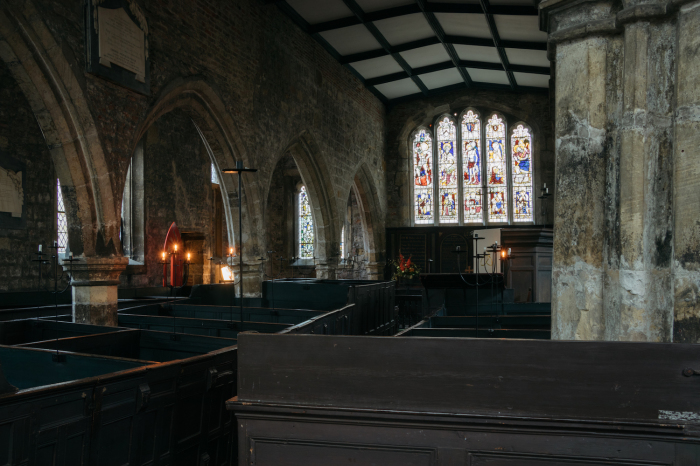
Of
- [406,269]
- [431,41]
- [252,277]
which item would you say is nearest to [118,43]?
[252,277]

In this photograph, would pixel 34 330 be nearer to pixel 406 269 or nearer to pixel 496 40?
pixel 496 40

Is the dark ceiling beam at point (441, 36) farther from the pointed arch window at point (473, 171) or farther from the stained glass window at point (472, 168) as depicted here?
the pointed arch window at point (473, 171)

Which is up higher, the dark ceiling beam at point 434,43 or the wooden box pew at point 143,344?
the dark ceiling beam at point 434,43

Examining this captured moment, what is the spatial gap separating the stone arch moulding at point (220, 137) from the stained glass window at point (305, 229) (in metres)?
6.48

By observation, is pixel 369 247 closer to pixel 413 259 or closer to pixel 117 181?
pixel 413 259

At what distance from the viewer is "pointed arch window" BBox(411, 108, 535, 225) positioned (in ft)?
45.4

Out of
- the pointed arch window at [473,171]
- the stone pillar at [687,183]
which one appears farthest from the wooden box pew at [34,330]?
the pointed arch window at [473,171]

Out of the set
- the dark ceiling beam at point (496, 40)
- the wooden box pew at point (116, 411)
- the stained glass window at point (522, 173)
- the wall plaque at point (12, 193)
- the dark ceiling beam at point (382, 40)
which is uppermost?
the dark ceiling beam at point (382, 40)

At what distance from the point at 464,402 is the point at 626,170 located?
960 millimetres

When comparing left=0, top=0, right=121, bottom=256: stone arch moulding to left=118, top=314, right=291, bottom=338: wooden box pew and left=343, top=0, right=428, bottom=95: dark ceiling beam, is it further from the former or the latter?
left=343, top=0, right=428, bottom=95: dark ceiling beam

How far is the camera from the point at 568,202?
1.96 m

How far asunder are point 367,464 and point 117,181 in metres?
5.05

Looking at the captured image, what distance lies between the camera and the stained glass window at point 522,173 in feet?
45.2

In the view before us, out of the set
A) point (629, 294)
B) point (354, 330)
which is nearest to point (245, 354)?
point (629, 294)
